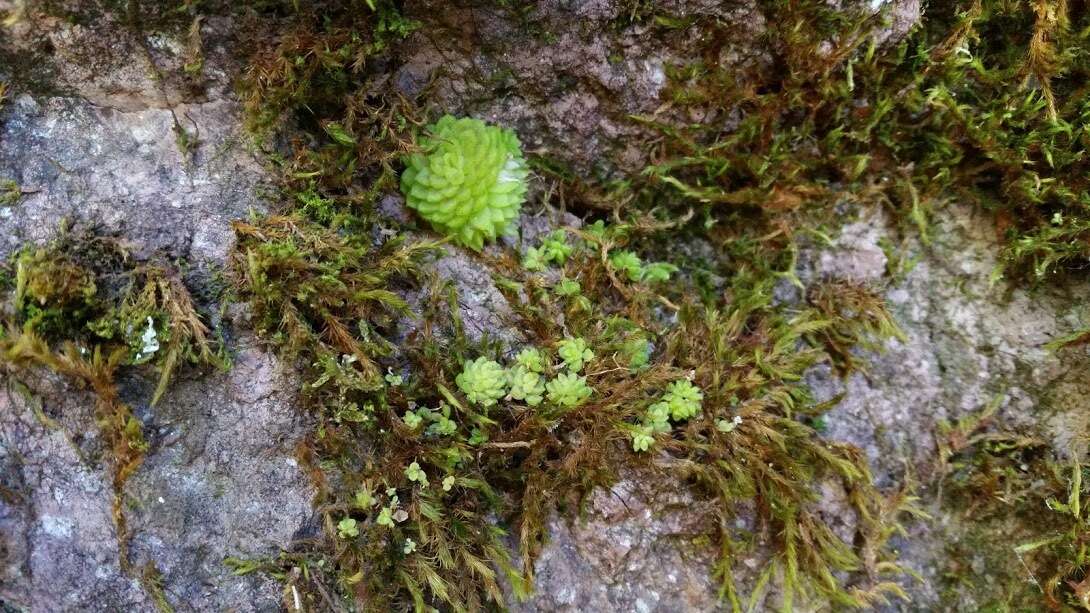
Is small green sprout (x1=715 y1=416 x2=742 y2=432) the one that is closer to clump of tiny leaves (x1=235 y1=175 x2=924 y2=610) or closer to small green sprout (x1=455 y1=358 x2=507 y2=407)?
clump of tiny leaves (x1=235 y1=175 x2=924 y2=610)

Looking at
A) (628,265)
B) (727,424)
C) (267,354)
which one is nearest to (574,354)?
(628,265)

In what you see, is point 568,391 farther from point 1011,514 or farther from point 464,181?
point 1011,514

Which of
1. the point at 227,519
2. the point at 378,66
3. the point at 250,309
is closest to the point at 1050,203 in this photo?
the point at 378,66

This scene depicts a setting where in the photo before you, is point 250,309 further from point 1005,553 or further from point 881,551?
point 1005,553

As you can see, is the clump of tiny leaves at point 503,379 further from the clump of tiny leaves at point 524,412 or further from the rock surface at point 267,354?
the rock surface at point 267,354

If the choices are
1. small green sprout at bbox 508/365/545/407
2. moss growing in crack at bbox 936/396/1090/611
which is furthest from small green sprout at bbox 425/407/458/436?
moss growing in crack at bbox 936/396/1090/611

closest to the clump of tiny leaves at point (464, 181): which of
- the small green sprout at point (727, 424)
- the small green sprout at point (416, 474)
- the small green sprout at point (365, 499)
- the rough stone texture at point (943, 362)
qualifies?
the small green sprout at point (416, 474)
